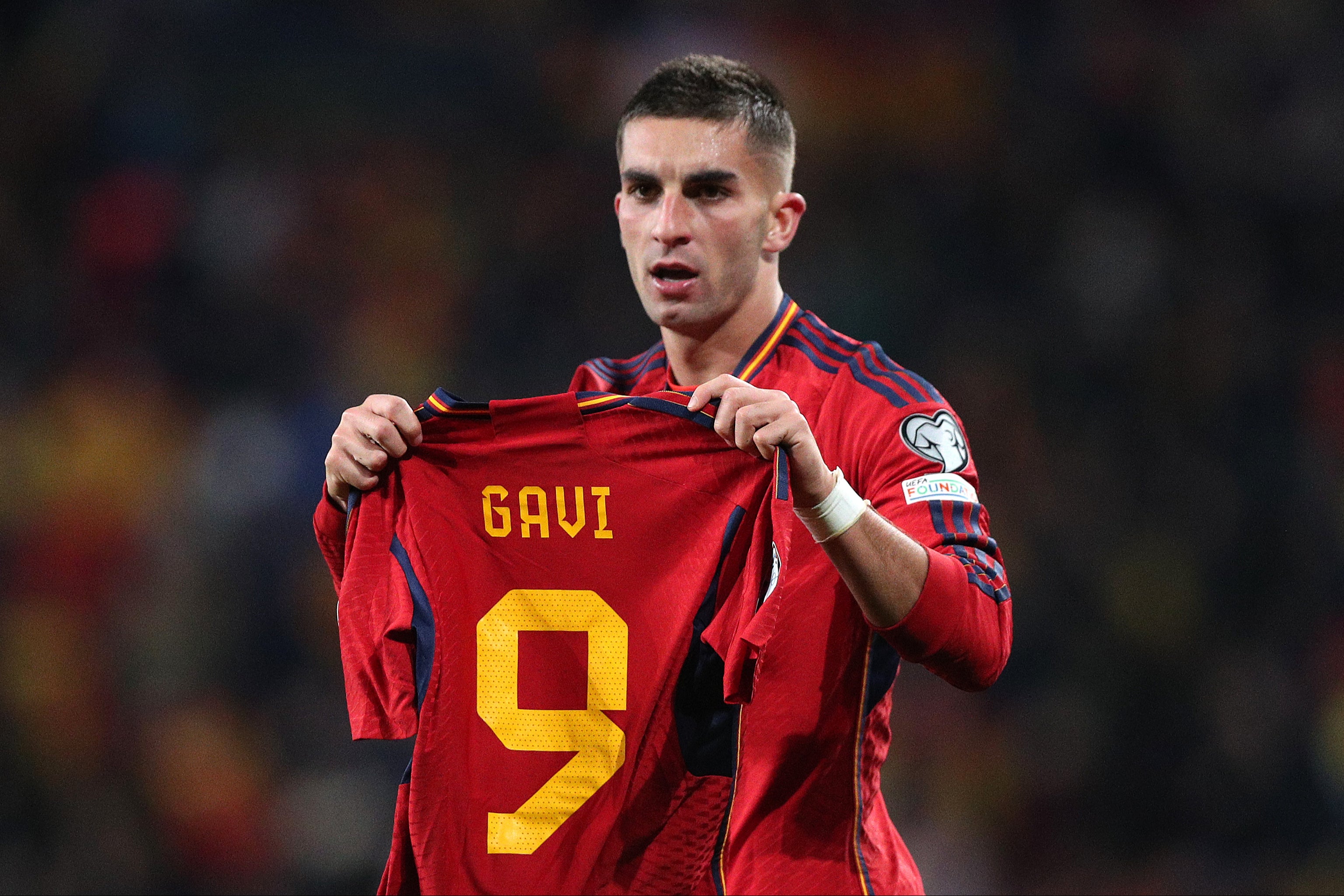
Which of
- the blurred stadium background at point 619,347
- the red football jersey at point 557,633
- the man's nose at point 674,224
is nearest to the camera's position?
the red football jersey at point 557,633

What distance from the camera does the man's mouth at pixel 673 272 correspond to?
2.20 metres

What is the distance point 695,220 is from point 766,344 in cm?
25

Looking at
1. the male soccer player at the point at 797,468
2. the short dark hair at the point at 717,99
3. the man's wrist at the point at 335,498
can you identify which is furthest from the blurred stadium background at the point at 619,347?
the short dark hair at the point at 717,99

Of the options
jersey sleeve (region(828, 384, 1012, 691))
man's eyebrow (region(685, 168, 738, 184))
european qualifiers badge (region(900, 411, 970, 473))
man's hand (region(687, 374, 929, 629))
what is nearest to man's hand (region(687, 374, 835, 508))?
man's hand (region(687, 374, 929, 629))

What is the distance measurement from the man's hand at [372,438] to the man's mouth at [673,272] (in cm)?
54

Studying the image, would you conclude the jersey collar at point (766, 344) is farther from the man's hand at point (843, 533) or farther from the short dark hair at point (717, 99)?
the man's hand at point (843, 533)

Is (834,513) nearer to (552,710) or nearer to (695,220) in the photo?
(552,710)

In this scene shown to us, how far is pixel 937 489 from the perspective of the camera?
1.93 metres

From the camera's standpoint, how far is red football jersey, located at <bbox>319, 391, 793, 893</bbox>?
1.83 meters

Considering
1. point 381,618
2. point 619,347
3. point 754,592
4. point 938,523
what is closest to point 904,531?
point 938,523

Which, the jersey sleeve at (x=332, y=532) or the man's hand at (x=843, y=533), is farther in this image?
the jersey sleeve at (x=332, y=532)

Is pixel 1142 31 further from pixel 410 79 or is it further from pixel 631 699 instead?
pixel 631 699

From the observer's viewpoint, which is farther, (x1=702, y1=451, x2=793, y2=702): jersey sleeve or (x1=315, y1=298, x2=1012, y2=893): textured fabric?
(x1=315, y1=298, x2=1012, y2=893): textured fabric

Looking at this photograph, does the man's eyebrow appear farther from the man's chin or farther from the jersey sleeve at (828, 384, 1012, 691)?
the jersey sleeve at (828, 384, 1012, 691)
